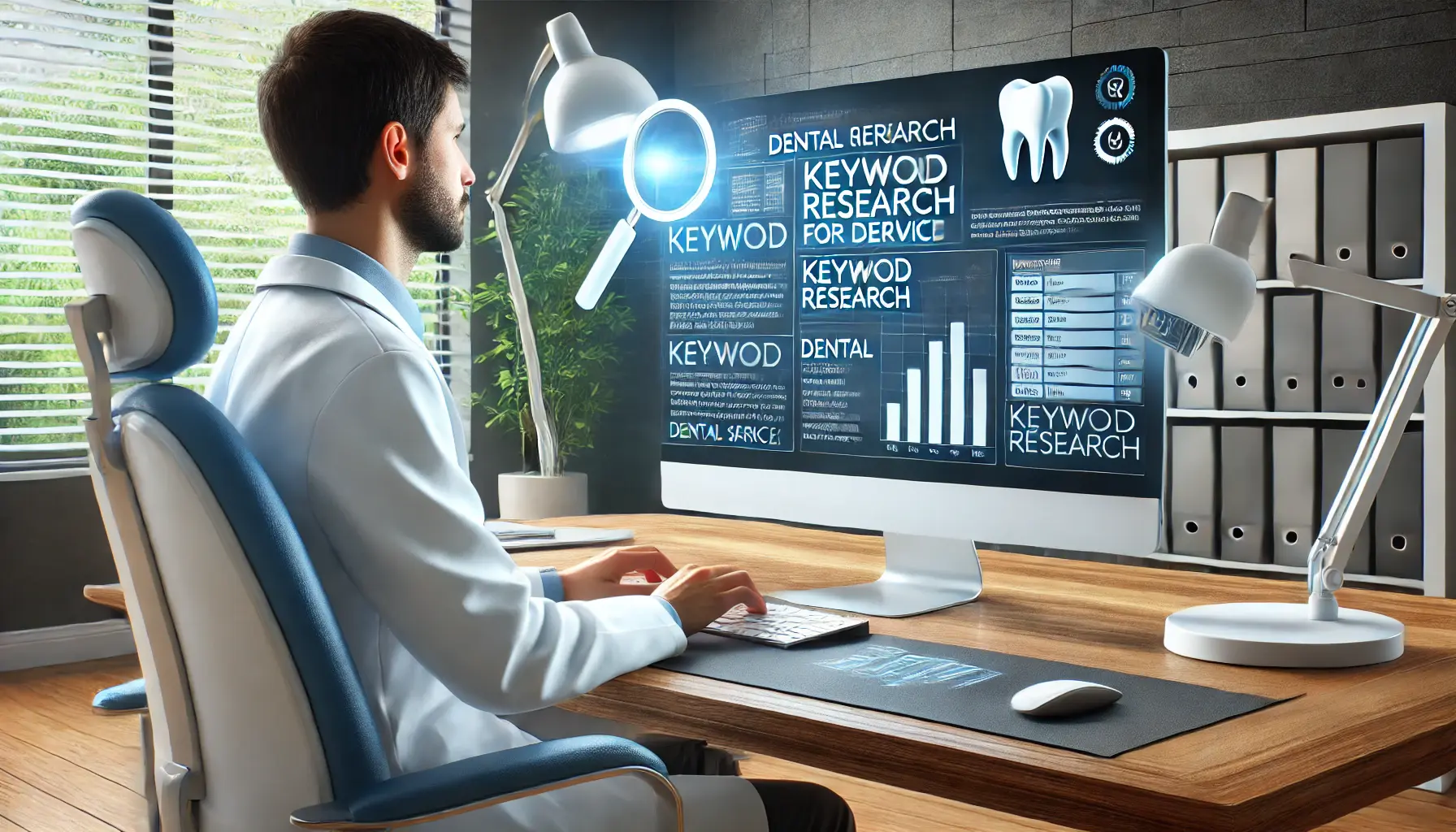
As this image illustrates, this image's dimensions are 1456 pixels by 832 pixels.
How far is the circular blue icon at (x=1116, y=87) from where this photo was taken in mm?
1314

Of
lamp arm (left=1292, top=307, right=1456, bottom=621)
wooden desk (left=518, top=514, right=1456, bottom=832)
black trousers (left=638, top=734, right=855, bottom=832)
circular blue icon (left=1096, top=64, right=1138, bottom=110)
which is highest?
circular blue icon (left=1096, top=64, right=1138, bottom=110)

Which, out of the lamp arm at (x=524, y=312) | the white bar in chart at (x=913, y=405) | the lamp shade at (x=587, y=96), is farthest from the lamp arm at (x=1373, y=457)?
the lamp arm at (x=524, y=312)

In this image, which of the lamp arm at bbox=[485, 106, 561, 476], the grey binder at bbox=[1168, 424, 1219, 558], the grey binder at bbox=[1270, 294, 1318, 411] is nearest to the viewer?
the lamp arm at bbox=[485, 106, 561, 476]

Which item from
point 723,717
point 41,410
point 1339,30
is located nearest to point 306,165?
point 723,717

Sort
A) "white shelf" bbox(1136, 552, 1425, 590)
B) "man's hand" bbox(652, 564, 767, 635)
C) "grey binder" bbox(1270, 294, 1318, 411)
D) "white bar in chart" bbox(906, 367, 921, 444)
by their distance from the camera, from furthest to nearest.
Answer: "grey binder" bbox(1270, 294, 1318, 411) < "white shelf" bbox(1136, 552, 1425, 590) < "white bar in chart" bbox(906, 367, 921, 444) < "man's hand" bbox(652, 564, 767, 635)

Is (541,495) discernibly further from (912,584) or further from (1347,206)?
(912,584)

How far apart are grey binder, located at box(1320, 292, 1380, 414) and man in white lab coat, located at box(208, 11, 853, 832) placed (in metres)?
2.13

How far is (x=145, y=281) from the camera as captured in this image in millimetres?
949

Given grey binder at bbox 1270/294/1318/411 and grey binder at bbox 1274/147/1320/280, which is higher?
grey binder at bbox 1274/147/1320/280

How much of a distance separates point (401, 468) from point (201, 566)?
0.54 feet

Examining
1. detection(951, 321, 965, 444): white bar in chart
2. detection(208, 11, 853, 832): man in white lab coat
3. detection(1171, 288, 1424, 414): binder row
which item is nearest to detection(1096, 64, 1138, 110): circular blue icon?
detection(951, 321, 965, 444): white bar in chart

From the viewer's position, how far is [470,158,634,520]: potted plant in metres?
4.38

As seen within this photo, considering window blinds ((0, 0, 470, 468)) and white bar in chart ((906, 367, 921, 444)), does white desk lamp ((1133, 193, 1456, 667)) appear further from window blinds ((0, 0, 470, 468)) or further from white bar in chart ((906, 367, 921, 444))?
window blinds ((0, 0, 470, 468))

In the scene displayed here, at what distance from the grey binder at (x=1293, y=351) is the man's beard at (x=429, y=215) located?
7.69ft
